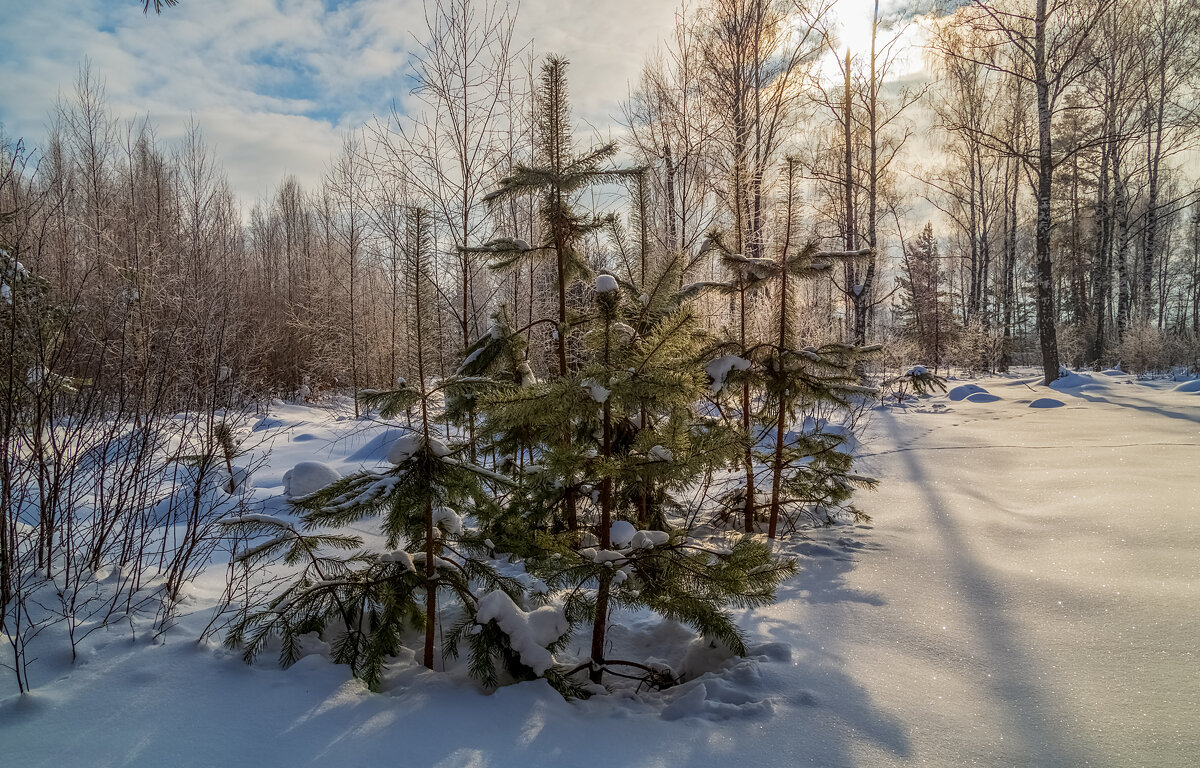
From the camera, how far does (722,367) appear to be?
129 inches

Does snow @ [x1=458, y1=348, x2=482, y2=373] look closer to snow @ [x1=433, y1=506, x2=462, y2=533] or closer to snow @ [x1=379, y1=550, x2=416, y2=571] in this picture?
snow @ [x1=433, y1=506, x2=462, y2=533]

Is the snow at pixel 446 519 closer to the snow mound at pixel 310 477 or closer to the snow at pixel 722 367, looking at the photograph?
the snow at pixel 722 367

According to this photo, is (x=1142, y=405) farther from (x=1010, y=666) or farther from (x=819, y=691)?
(x=819, y=691)

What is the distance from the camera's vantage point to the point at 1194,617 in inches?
Result: 86.7

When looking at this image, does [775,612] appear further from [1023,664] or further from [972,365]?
[972,365]

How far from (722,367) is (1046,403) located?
7.66 m

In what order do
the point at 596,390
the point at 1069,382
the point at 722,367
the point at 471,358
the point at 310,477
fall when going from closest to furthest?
the point at 596,390, the point at 471,358, the point at 722,367, the point at 310,477, the point at 1069,382

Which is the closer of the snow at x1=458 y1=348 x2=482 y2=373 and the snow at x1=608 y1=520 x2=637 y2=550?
the snow at x1=608 y1=520 x2=637 y2=550

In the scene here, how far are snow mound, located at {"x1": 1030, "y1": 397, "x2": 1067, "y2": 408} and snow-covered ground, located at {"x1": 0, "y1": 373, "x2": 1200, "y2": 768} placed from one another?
560 cm

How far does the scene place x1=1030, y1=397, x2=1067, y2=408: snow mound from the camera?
26.5 ft

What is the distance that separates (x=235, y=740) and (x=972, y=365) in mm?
22184

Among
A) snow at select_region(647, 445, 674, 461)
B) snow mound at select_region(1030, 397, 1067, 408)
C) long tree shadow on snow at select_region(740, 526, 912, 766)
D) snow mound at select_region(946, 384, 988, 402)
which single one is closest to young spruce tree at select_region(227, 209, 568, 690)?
snow at select_region(647, 445, 674, 461)

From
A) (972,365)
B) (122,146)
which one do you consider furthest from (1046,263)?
(122,146)

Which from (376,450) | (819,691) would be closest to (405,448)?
(819,691)
